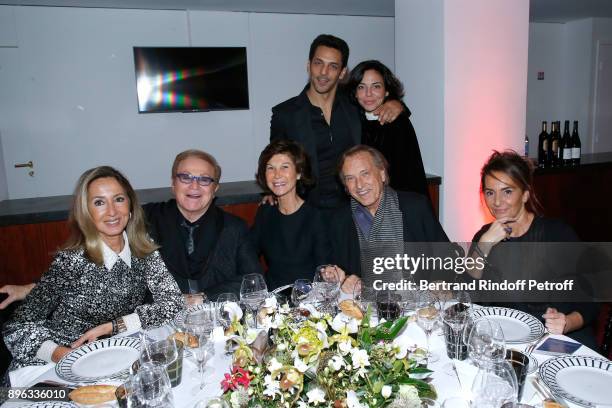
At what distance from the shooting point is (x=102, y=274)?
2.12 m

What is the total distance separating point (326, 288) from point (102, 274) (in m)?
1.04

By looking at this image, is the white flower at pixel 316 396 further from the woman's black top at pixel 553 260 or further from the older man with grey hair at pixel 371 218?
the older man with grey hair at pixel 371 218

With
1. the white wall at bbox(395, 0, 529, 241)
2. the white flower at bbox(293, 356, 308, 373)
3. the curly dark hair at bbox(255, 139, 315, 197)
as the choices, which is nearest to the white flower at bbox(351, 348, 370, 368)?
the white flower at bbox(293, 356, 308, 373)

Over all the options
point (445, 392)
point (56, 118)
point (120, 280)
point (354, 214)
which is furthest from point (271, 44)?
point (445, 392)

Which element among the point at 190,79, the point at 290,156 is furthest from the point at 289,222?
the point at 190,79

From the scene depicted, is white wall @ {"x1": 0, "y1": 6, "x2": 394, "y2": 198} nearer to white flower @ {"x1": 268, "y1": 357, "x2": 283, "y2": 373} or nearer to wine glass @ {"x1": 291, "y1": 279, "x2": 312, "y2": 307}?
wine glass @ {"x1": 291, "y1": 279, "x2": 312, "y2": 307}

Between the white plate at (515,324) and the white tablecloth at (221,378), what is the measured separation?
0.04 meters

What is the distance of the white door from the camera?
22.1 feet

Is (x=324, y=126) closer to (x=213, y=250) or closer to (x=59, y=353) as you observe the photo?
(x=213, y=250)

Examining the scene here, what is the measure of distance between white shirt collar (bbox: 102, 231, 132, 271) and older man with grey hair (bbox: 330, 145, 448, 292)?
107 centimetres

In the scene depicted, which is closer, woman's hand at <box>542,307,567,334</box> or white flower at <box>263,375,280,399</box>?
white flower at <box>263,375,280,399</box>

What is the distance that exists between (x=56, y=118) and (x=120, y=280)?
356 centimetres

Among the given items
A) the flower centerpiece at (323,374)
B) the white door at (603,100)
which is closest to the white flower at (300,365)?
the flower centerpiece at (323,374)

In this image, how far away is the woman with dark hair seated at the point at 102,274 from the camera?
203 cm
